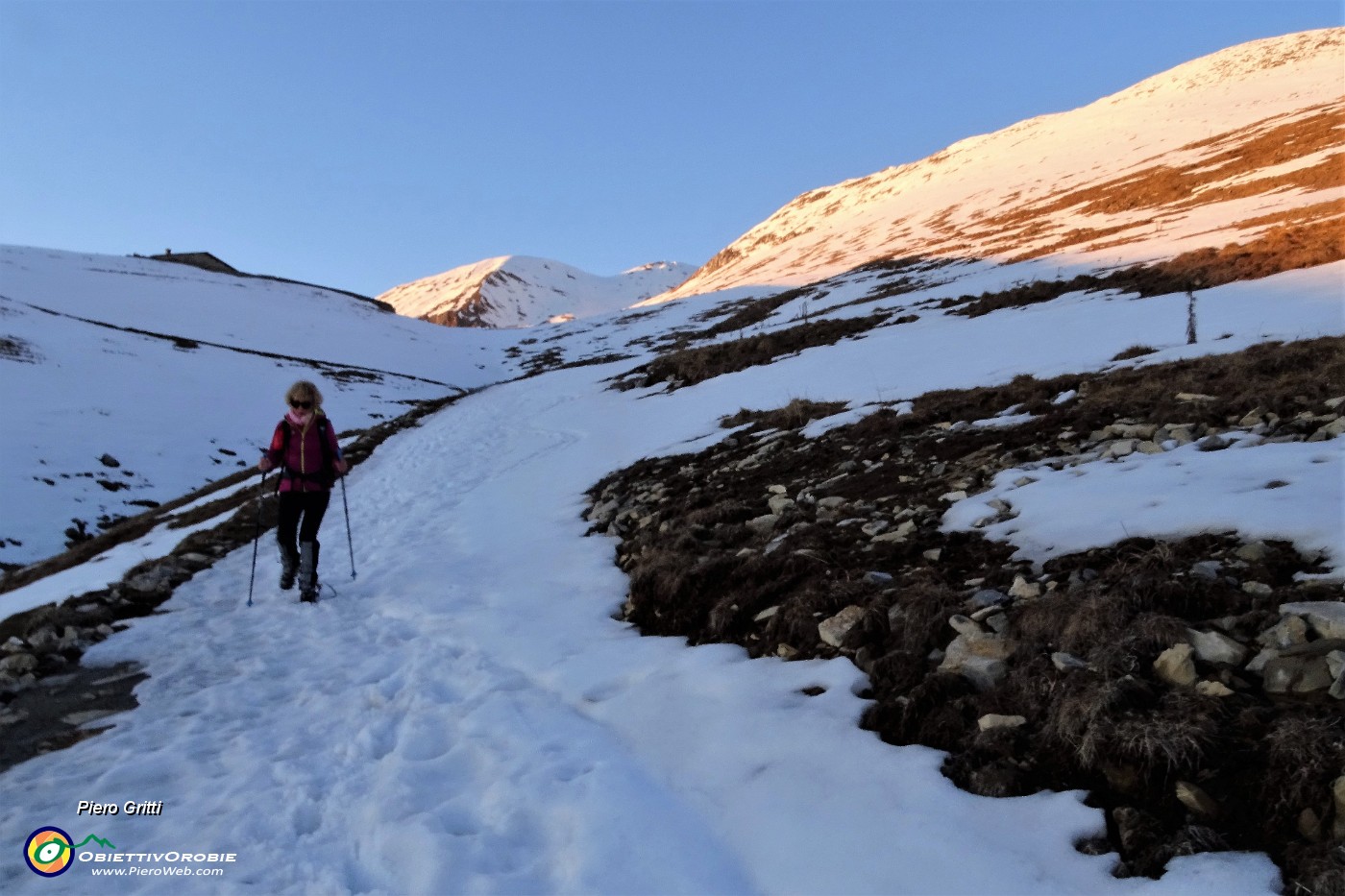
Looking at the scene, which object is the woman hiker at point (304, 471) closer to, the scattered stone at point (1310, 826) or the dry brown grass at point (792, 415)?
the dry brown grass at point (792, 415)

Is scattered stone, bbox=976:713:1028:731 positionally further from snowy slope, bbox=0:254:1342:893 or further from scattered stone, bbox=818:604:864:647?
scattered stone, bbox=818:604:864:647

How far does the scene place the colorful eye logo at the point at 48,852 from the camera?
11.7 ft

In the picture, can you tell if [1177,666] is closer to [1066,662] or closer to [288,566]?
[1066,662]

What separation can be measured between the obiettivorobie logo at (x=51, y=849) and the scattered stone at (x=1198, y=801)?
5.27m

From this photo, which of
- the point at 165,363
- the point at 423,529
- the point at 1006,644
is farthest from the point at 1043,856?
the point at 165,363

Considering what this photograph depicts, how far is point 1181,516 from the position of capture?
14.9 feet

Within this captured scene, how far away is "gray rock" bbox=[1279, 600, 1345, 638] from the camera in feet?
10.1

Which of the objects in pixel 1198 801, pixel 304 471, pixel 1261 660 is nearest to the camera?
pixel 1198 801

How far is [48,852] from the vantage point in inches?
145

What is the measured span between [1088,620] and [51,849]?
580 centimetres

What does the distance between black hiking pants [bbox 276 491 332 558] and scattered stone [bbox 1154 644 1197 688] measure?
8111 millimetres

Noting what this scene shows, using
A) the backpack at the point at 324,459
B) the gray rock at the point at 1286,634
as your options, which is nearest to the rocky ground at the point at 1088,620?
the gray rock at the point at 1286,634

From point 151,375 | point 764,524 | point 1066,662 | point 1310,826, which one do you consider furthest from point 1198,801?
point 151,375

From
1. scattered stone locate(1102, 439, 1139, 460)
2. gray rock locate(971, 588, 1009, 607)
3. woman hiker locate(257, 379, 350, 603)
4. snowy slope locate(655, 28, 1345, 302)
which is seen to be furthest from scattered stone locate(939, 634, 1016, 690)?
snowy slope locate(655, 28, 1345, 302)
